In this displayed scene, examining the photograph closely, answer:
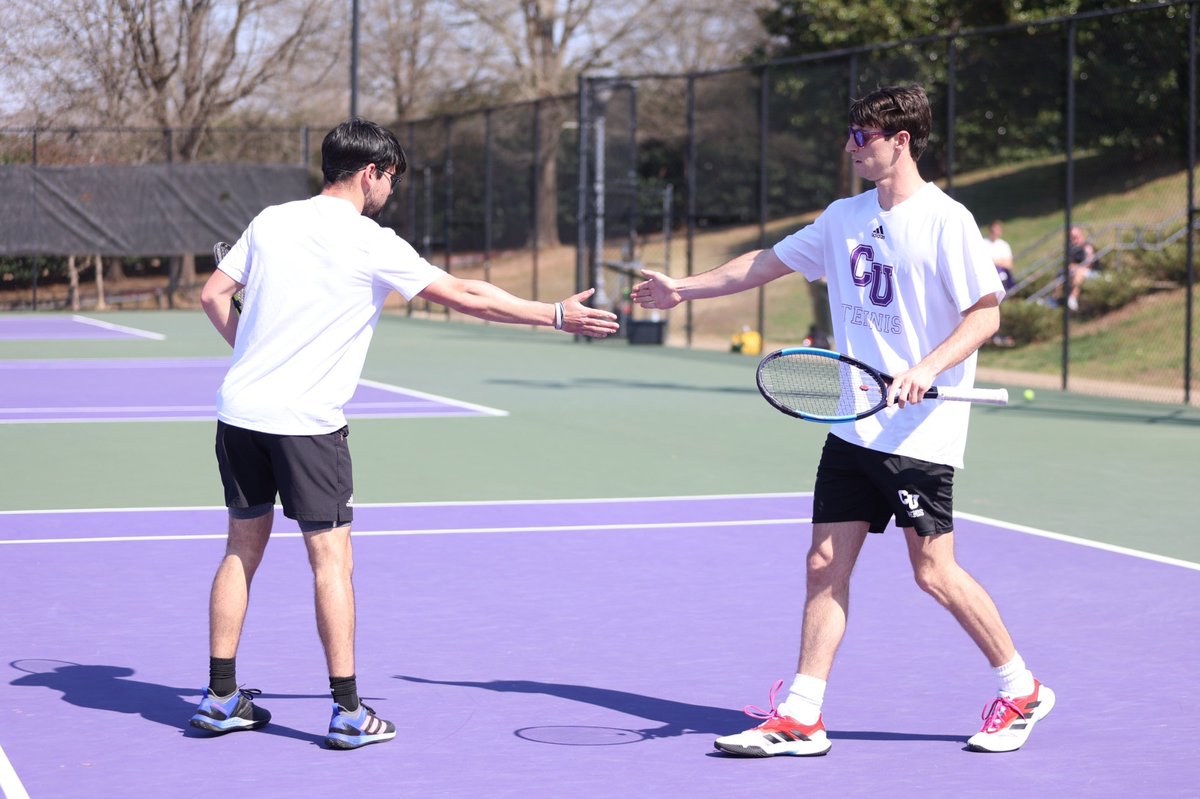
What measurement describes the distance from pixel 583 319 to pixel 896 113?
3.35ft

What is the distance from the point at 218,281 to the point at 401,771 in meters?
1.40

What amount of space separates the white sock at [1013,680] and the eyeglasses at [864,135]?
1422 mm

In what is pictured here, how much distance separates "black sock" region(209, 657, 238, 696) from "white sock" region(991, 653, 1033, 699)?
2047mm

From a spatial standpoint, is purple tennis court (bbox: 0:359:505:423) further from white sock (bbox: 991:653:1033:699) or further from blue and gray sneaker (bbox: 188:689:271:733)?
white sock (bbox: 991:653:1033:699)

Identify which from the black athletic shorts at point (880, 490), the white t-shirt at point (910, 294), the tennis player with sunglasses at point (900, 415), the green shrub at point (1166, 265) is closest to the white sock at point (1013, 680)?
the tennis player with sunglasses at point (900, 415)

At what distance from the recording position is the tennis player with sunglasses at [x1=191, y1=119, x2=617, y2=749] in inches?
179

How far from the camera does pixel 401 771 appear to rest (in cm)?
438

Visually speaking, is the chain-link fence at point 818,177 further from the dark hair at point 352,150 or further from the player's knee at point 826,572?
the dark hair at point 352,150

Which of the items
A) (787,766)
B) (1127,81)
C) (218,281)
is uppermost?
(1127,81)

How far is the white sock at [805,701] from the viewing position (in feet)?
14.9

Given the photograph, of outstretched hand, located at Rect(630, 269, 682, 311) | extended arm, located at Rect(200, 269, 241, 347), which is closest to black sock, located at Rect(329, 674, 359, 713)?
extended arm, located at Rect(200, 269, 241, 347)

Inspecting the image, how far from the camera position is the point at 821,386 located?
4.80 meters

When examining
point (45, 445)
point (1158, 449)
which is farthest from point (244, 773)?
point (1158, 449)

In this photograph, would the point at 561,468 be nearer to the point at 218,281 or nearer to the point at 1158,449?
the point at 1158,449
